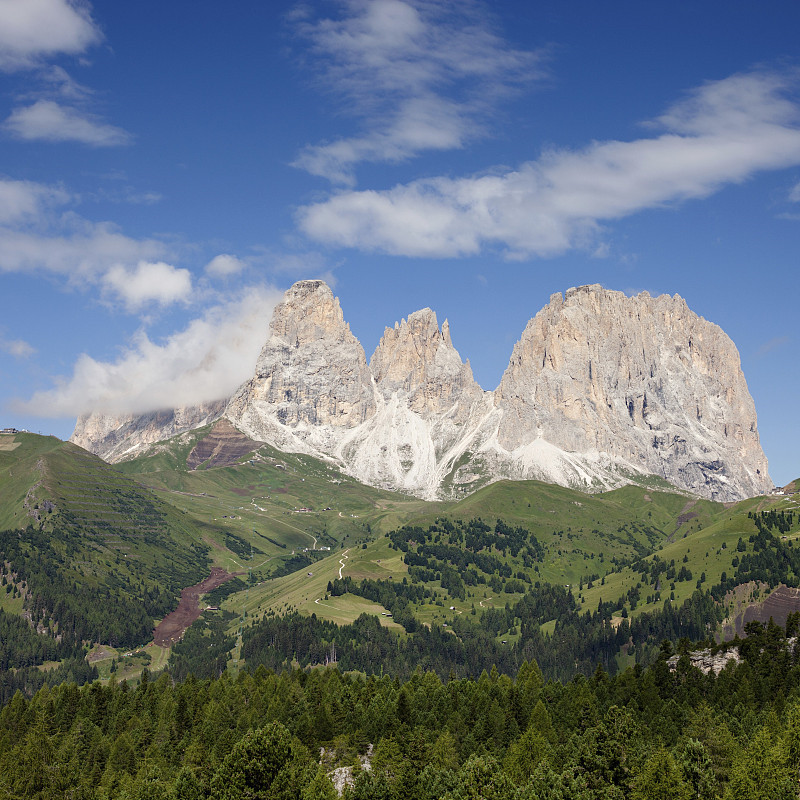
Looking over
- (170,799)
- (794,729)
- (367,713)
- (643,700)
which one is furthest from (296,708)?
(794,729)

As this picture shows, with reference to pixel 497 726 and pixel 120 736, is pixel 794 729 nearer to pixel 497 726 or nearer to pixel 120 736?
pixel 497 726

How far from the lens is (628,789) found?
146250mm

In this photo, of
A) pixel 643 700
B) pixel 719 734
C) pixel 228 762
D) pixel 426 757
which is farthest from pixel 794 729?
pixel 228 762

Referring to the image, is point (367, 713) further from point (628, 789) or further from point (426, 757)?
point (628, 789)

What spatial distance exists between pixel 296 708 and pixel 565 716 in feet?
195

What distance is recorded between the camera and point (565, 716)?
19012cm

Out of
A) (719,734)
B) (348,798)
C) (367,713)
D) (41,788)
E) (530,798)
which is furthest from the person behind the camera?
(367,713)

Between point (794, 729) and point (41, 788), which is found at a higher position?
point (794, 729)

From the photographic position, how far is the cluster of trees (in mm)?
136250

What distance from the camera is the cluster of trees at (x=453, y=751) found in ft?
447

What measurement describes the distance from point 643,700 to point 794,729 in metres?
51.8

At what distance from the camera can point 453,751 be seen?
16862cm

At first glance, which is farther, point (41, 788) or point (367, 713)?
point (367, 713)

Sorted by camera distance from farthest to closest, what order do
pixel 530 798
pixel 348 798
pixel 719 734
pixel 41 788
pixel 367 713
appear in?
1. pixel 367 713
2. pixel 41 788
3. pixel 719 734
4. pixel 348 798
5. pixel 530 798
